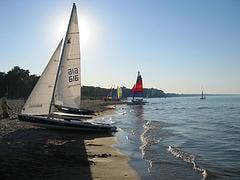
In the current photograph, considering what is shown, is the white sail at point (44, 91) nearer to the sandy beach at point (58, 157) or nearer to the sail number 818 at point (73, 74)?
the sail number 818 at point (73, 74)

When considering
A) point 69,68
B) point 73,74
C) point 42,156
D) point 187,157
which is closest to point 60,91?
point 73,74

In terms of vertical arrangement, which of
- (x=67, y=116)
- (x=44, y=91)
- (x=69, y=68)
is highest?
(x=69, y=68)

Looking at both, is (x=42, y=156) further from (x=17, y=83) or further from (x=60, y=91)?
(x=17, y=83)

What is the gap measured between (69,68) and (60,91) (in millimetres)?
1922

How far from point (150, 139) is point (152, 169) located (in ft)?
32.3

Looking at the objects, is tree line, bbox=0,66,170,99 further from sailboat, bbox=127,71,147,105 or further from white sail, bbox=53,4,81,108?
white sail, bbox=53,4,81,108

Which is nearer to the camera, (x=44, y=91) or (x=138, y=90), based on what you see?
(x=44, y=91)

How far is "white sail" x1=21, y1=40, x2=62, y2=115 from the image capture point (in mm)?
22656

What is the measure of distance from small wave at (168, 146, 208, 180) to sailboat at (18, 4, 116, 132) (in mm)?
7319

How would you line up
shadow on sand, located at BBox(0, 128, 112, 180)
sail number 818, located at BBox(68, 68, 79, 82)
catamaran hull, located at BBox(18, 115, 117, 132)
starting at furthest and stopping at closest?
sail number 818, located at BBox(68, 68, 79, 82), catamaran hull, located at BBox(18, 115, 117, 132), shadow on sand, located at BBox(0, 128, 112, 180)

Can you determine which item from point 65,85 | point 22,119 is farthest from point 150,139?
point 22,119

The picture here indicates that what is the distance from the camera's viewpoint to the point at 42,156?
46.4ft

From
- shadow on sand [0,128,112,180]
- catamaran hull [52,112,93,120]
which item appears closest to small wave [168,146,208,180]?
shadow on sand [0,128,112,180]

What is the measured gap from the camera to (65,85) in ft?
80.7
